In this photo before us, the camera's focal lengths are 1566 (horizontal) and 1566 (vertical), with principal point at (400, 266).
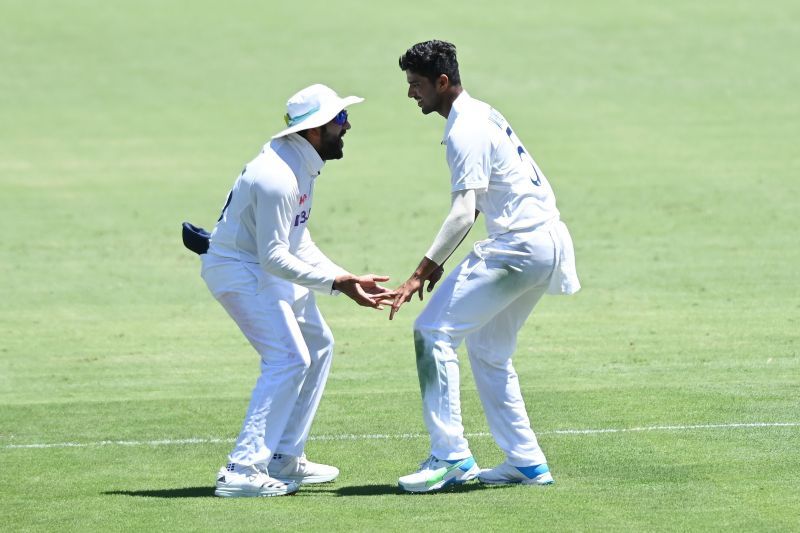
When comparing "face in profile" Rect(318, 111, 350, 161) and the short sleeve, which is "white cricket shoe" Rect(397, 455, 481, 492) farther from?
"face in profile" Rect(318, 111, 350, 161)

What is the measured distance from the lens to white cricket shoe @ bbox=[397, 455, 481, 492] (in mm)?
9148

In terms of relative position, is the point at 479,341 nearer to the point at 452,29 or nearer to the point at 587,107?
the point at 587,107

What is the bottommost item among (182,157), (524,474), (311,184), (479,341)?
(182,157)

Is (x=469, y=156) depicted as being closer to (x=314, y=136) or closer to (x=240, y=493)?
(x=314, y=136)

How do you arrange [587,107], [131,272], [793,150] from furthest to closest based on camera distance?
1. [587,107]
2. [793,150]
3. [131,272]

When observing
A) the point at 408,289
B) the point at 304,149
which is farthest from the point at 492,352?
the point at 304,149

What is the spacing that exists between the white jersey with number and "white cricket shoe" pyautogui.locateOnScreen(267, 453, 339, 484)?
1.86 meters

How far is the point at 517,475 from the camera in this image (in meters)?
9.38

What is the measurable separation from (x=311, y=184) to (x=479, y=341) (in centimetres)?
140

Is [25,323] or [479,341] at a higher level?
[479,341]

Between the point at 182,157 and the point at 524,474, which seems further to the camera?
the point at 182,157

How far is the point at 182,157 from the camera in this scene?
94.2ft

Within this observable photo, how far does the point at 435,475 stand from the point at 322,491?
0.75m

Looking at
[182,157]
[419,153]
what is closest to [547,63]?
[419,153]
